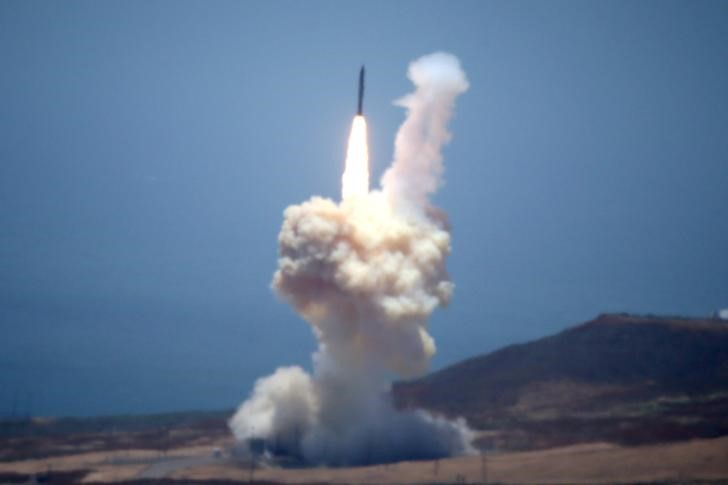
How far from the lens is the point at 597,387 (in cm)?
10894

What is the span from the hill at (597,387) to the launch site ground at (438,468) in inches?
352

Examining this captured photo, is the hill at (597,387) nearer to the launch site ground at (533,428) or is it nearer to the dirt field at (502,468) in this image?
the launch site ground at (533,428)

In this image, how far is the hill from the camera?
265ft

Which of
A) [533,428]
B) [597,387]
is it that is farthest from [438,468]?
[597,387]

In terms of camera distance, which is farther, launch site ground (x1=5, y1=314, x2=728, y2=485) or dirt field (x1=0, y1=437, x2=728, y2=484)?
launch site ground (x1=5, y1=314, x2=728, y2=485)

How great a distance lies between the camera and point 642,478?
180 ft

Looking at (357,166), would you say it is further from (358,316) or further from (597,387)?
(597,387)

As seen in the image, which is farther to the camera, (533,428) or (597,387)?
(597,387)

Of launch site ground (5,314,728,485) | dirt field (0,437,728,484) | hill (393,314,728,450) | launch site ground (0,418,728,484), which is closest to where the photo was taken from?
dirt field (0,437,728,484)

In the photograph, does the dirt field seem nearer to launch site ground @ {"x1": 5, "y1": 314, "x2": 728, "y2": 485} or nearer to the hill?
launch site ground @ {"x1": 5, "y1": 314, "x2": 728, "y2": 485}

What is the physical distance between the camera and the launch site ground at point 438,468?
57125 millimetres

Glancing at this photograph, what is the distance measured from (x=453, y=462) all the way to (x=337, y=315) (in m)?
13.7

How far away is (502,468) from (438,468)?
421cm

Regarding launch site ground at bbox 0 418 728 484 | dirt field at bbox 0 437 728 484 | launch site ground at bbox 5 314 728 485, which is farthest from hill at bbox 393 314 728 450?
launch site ground at bbox 0 418 728 484
